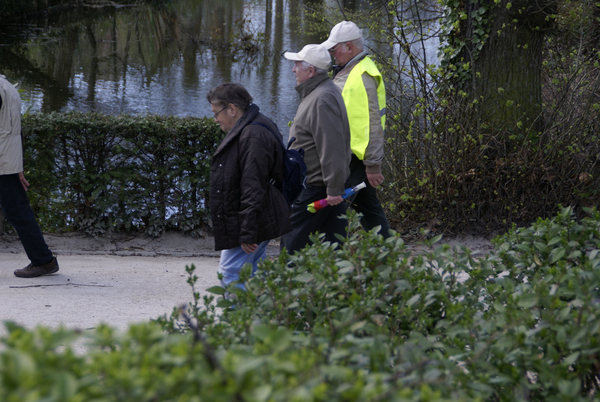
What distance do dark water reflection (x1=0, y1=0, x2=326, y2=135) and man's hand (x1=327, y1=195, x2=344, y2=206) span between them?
7612 mm

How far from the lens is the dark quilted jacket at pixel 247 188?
3182 mm

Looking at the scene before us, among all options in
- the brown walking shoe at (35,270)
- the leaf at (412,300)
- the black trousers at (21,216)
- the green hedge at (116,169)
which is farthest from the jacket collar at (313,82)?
the brown walking shoe at (35,270)

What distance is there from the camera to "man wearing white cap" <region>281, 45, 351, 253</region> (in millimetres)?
3630

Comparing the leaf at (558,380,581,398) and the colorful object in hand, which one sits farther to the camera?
the colorful object in hand

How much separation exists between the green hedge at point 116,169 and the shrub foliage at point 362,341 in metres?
3.21

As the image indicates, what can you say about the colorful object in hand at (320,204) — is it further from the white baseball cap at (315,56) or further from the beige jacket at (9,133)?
the beige jacket at (9,133)

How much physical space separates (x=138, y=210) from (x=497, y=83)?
148 inches

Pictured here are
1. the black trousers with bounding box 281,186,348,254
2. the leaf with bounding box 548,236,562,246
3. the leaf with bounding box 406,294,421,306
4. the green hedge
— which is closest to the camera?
the leaf with bounding box 406,294,421,306

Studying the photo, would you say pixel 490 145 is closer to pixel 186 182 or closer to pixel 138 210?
pixel 186 182

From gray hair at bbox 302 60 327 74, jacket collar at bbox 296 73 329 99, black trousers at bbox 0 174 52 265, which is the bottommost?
black trousers at bbox 0 174 52 265

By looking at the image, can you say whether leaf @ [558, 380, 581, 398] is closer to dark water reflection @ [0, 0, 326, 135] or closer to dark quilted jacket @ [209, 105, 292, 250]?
dark quilted jacket @ [209, 105, 292, 250]

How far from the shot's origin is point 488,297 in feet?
7.52

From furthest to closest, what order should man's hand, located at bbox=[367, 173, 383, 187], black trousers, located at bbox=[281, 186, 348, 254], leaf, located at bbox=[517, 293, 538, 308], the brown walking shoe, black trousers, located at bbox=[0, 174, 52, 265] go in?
the brown walking shoe < black trousers, located at bbox=[0, 174, 52, 265] < man's hand, located at bbox=[367, 173, 383, 187] < black trousers, located at bbox=[281, 186, 348, 254] < leaf, located at bbox=[517, 293, 538, 308]

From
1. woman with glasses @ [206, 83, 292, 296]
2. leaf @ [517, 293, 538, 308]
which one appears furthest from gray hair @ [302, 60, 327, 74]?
leaf @ [517, 293, 538, 308]
